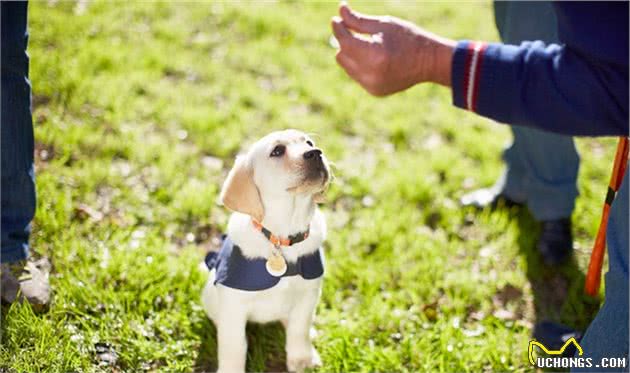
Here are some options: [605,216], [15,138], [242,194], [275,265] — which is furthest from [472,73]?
[15,138]

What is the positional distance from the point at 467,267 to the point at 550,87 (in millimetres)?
1843

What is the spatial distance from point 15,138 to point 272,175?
1.14 m

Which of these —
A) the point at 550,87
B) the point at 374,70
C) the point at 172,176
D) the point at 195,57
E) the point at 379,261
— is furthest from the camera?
the point at 195,57

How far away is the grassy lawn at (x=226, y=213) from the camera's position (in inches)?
124

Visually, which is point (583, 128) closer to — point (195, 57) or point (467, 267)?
point (467, 267)

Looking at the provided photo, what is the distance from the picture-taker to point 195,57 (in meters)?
5.47

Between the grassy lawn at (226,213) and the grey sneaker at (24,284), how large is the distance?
7 cm

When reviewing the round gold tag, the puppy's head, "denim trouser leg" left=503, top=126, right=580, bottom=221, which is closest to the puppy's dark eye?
the puppy's head

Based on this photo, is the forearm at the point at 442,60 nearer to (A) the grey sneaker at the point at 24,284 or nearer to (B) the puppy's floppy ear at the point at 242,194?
(B) the puppy's floppy ear at the point at 242,194

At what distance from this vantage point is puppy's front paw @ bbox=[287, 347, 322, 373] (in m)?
3.03

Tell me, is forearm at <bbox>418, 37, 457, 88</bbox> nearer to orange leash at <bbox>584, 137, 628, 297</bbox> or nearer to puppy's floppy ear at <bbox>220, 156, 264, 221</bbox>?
puppy's floppy ear at <bbox>220, 156, 264, 221</bbox>

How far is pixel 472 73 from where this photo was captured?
2.19 metres

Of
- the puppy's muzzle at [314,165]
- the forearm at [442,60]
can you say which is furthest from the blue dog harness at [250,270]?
the forearm at [442,60]

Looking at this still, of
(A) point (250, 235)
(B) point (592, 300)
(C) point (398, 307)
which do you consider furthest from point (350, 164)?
(A) point (250, 235)
